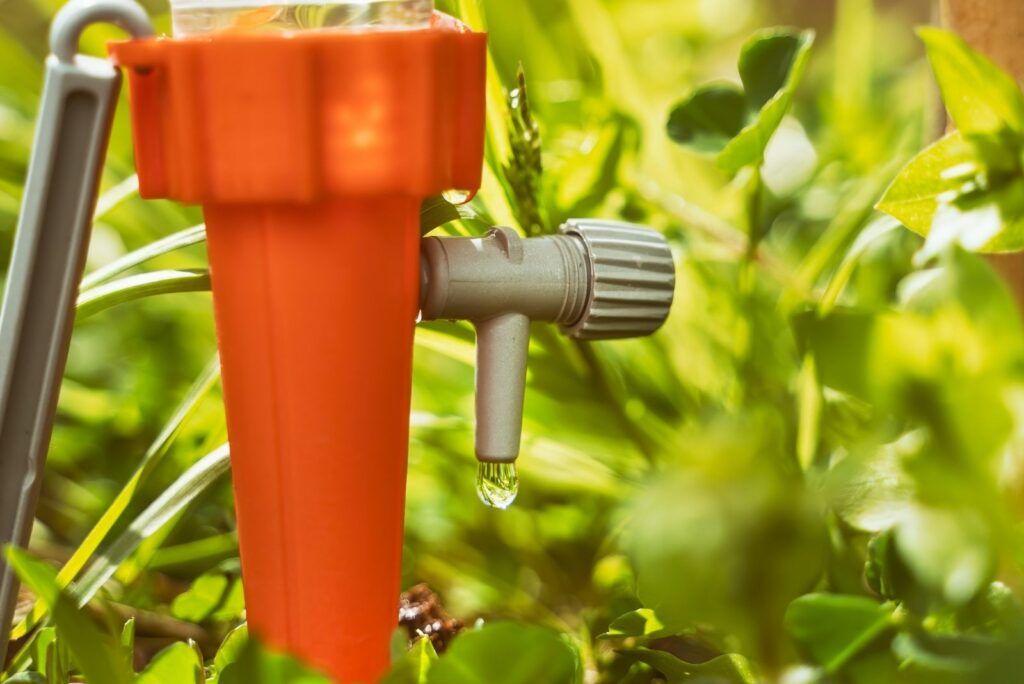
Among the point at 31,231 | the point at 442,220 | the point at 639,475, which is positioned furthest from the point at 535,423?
the point at 31,231

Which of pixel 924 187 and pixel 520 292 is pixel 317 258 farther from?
pixel 924 187

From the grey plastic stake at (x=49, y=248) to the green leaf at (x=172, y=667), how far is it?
0.17ft

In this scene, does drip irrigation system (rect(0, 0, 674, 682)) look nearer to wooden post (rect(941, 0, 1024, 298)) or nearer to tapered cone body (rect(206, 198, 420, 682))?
tapered cone body (rect(206, 198, 420, 682))

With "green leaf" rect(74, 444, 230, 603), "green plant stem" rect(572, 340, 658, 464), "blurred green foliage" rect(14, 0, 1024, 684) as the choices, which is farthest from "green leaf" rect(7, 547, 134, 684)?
"green plant stem" rect(572, 340, 658, 464)

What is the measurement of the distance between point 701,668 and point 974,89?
198 millimetres

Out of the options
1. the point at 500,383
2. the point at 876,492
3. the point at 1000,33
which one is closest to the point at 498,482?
the point at 500,383

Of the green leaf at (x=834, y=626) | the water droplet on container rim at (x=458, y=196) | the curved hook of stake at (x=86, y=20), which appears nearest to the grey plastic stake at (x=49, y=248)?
the curved hook of stake at (x=86, y=20)

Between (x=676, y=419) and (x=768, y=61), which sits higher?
(x=768, y=61)

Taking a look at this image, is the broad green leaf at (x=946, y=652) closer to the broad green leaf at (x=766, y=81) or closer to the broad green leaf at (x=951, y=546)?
the broad green leaf at (x=951, y=546)

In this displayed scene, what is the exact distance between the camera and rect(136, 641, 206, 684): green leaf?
29 centimetres

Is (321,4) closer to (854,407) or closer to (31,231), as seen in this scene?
(31,231)

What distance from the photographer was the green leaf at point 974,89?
0.34 meters

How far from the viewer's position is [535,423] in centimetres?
52

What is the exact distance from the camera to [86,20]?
302 mm
